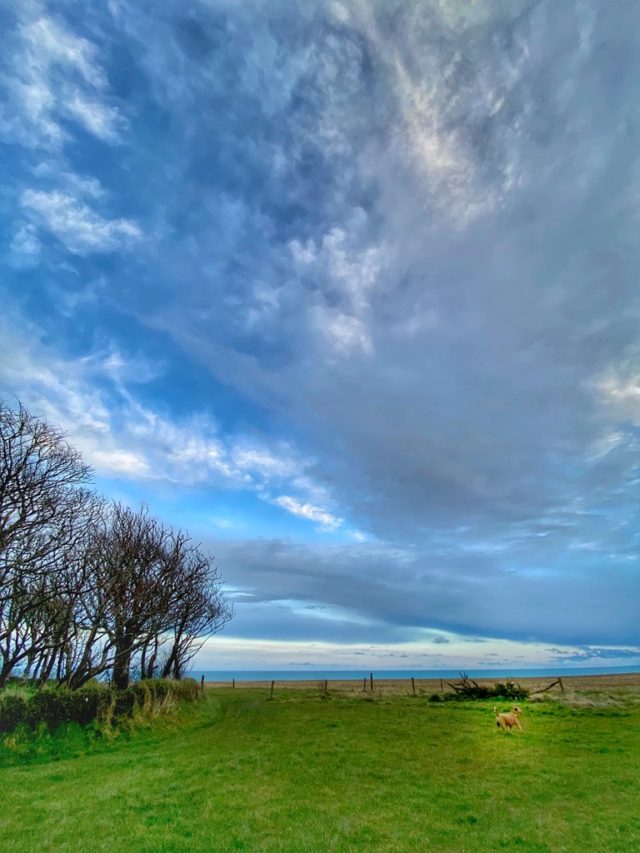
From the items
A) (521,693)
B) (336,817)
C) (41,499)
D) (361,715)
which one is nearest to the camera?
(336,817)

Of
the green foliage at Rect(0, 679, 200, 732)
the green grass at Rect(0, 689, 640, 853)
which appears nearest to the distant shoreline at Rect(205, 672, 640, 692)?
the green grass at Rect(0, 689, 640, 853)

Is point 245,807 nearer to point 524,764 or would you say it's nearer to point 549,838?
point 549,838

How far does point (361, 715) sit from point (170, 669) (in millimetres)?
19290

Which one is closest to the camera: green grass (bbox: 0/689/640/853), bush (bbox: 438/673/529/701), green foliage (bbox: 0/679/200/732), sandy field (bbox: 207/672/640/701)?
green grass (bbox: 0/689/640/853)

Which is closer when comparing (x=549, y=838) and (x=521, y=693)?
(x=549, y=838)

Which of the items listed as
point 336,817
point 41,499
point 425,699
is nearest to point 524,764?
point 336,817

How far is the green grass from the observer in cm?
1044

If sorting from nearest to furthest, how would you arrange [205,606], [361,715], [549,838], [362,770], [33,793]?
[549,838] < [33,793] < [362,770] < [361,715] < [205,606]

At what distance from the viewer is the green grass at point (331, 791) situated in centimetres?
1044

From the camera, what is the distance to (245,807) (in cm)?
1246

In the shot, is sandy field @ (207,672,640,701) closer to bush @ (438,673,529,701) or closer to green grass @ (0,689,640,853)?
bush @ (438,673,529,701)

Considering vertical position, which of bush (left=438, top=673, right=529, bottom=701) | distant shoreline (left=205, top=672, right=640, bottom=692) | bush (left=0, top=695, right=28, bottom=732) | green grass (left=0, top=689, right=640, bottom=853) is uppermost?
distant shoreline (left=205, top=672, right=640, bottom=692)

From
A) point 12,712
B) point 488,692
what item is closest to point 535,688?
point 488,692

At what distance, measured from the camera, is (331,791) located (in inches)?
550
